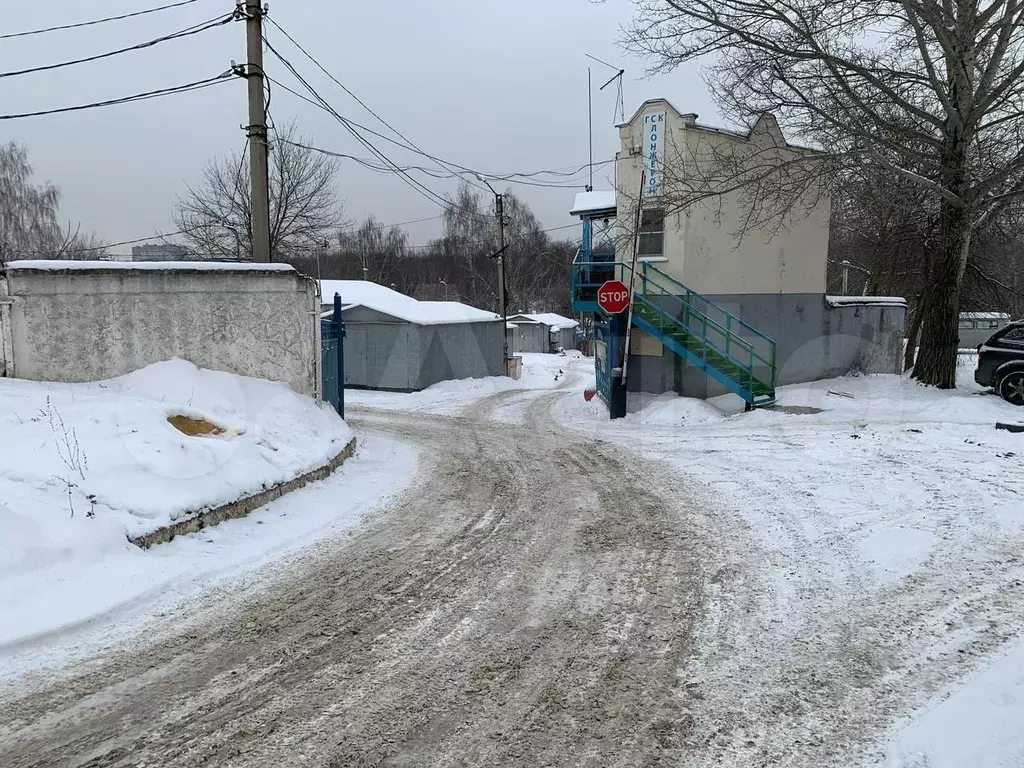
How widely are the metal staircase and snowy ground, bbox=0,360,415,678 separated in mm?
7360

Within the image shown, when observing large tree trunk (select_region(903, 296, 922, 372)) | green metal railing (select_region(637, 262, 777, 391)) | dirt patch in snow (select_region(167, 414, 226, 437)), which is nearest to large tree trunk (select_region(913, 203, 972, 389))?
green metal railing (select_region(637, 262, 777, 391))

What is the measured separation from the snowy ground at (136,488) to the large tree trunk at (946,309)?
39.2 feet

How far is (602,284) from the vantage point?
16750mm

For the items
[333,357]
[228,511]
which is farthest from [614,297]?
[228,511]

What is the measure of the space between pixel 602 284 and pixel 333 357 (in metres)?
7.25

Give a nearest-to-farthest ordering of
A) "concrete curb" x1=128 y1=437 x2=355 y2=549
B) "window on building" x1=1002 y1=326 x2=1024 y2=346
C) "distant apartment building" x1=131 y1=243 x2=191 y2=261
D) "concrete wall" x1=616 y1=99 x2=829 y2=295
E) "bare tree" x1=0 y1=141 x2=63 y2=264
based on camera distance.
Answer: "concrete curb" x1=128 y1=437 x2=355 y2=549 → "window on building" x1=1002 y1=326 x2=1024 y2=346 → "concrete wall" x1=616 y1=99 x2=829 y2=295 → "distant apartment building" x1=131 y1=243 x2=191 y2=261 → "bare tree" x1=0 y1=141 x2=63 y2=264

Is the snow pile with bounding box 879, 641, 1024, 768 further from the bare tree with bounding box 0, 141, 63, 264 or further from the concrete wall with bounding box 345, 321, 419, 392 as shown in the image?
the bare tree with bounding box 0, 141, 63, 264

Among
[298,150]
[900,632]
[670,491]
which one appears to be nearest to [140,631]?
[900,632]

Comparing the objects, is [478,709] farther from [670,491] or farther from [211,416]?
[211,416]

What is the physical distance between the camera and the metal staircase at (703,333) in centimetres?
1401

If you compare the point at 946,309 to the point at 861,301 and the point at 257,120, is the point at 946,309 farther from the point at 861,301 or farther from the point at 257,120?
the point at 257,120

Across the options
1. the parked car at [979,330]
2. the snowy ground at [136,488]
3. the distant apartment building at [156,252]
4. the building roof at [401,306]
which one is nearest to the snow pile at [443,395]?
the building roof at [401,306]

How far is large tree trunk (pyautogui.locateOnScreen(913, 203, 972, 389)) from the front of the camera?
1437 cm

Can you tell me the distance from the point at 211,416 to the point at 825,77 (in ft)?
40.4
